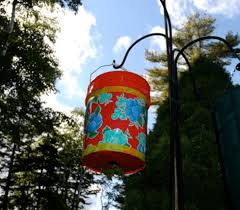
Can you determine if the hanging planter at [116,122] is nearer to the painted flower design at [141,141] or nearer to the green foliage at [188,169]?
the painted flower design at [141,141]

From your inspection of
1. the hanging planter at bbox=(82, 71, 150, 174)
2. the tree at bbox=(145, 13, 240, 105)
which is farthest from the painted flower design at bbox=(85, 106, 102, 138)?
the tree at bbox=(145, 13, 240, 105)

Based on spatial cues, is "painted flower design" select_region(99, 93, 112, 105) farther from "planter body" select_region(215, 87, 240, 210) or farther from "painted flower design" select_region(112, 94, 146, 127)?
"planter body" select_region(215, 87, 240, 210)

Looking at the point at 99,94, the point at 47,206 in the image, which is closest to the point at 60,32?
the point at 99,94

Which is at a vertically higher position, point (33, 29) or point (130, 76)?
point (33, 29)

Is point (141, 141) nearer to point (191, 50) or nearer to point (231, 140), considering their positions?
point (231, 140)

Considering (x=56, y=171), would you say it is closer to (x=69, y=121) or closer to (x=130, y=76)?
(x=69, y=121)

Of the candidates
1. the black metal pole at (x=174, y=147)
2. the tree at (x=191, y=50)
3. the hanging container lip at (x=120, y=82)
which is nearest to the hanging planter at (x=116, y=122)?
the hanging container lip at (x=120, y=82)

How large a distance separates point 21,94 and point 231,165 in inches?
393

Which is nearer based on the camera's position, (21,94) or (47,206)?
(21,94)

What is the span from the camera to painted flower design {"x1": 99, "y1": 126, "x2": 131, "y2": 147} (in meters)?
1.72

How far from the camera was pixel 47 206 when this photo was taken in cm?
2411

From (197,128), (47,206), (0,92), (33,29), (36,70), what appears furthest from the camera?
(47,206)

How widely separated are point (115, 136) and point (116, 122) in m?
0.07

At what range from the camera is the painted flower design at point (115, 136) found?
1.72 m
